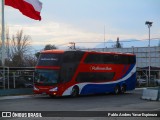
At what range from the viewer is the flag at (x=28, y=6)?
29.3 metres

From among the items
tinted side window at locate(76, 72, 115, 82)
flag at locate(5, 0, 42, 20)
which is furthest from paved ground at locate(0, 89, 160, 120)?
flag at locate(5, 0, 42, 20)

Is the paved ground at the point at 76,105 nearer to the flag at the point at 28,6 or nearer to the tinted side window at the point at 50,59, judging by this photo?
the tinted side window at the point at 50,59

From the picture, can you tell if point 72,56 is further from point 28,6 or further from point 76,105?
point 76,105

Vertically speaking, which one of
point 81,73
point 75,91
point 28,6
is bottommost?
point 75,91

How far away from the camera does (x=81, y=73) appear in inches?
1244

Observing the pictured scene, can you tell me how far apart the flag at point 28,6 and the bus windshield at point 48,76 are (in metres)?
3.95

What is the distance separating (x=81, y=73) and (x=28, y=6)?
6453 millimetres

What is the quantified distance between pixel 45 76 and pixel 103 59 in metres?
6.43

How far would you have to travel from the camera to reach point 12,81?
35312 mm

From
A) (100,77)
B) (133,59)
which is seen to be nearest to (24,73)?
(100,77)

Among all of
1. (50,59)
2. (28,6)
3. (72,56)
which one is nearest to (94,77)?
(72,56)

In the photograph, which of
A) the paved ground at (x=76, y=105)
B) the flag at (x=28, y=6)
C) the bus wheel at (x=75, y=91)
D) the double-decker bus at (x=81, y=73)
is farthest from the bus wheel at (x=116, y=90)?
the flag at (x=28, y=6)

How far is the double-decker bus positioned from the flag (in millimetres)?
2862

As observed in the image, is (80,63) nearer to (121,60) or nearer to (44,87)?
(44,87)
